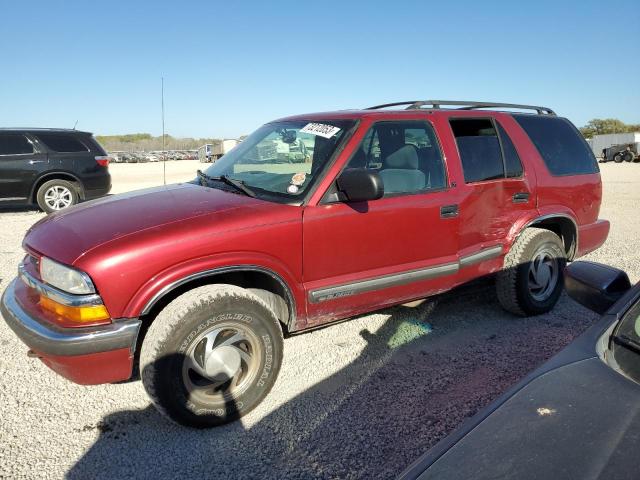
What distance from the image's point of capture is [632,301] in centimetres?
185

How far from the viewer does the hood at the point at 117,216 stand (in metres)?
2.55

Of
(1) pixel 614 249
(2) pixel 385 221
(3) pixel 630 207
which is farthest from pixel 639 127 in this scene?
(2) pixel 385 221

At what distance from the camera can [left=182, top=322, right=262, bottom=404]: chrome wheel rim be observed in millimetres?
2641

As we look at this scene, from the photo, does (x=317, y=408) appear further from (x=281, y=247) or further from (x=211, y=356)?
(x=281, y=247)

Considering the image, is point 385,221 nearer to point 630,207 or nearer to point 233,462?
point 233,462

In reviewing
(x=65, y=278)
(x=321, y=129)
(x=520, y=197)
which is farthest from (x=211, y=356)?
(x=520, y=197)

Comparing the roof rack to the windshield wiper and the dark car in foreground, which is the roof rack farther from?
the dark car in foreground

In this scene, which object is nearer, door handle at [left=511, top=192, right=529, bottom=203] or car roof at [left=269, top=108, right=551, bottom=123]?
car roof at [left=269, top=108, right=551, bottom=123]

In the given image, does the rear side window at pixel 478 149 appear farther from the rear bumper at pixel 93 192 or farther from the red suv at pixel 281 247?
the rear bumper at pixel 93 192

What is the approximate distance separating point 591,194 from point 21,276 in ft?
16.2


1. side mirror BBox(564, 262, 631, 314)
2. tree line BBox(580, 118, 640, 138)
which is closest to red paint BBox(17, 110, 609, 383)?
side mirror BBox(564, 262, 631, 314)

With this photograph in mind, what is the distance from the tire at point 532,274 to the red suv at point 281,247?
0.02 metres

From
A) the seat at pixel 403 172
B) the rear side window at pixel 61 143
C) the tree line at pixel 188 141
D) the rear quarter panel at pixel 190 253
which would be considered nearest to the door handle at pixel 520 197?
the seat at pixel 403 172

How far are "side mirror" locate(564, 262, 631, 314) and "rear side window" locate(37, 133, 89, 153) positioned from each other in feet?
32.8
